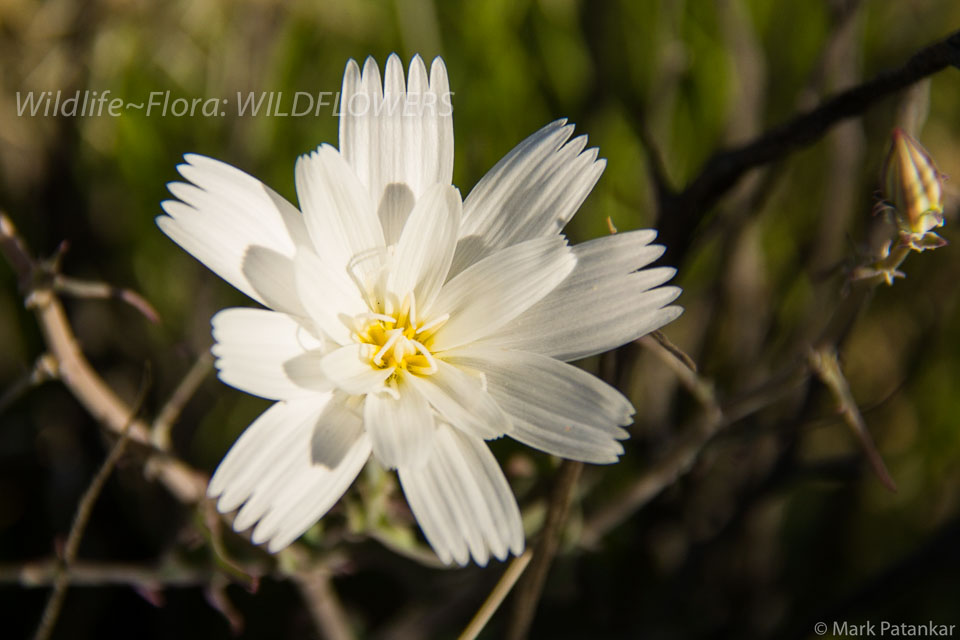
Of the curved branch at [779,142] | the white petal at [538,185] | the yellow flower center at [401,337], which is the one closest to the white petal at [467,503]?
the yellow flower center at [401,337]

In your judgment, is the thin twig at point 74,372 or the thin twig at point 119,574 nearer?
the thin twig at point 74,372

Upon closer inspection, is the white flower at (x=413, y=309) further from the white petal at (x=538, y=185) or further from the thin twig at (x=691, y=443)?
the thin twig at (x=691, y=443)

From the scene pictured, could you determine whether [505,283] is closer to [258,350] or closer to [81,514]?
[258,350]

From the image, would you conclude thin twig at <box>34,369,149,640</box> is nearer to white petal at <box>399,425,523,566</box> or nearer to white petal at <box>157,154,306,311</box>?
white petal at <box>157,154,306,311</box>

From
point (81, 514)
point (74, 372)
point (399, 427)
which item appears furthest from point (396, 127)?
point (81, 514)

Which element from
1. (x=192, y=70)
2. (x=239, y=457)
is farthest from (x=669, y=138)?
(x=239, y=457)

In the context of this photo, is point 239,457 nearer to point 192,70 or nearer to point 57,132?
point 57,132

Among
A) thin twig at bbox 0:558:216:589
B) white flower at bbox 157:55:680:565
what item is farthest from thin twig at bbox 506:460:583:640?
thin twig at bbox 0:558:216:589
